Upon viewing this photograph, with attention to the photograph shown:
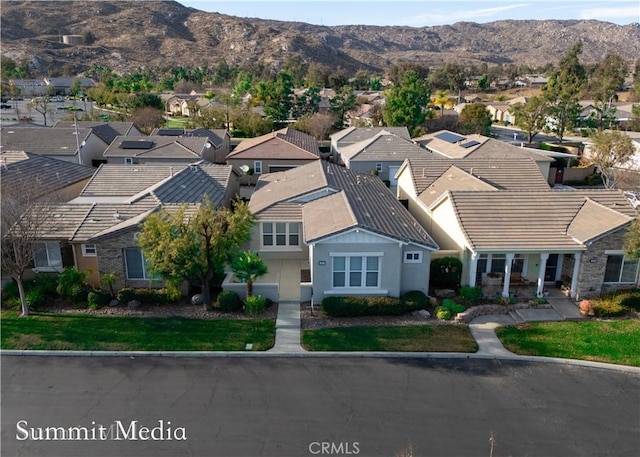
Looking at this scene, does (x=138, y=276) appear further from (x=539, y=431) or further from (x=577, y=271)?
(x=577, y=271)

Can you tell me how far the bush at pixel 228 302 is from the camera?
19219 millimetres

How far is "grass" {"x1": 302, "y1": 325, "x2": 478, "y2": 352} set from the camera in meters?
16.8

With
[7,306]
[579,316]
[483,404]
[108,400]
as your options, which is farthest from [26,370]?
[579,316]

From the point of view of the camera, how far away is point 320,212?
73.7 feet

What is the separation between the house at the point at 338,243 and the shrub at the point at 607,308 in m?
6.44

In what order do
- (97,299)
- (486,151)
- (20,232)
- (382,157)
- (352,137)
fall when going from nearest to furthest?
(20,232), (97,299), (486,151), (382,157), (352,137)

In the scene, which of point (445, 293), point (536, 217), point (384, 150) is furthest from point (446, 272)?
point (384, 150)

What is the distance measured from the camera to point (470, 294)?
65.8ft

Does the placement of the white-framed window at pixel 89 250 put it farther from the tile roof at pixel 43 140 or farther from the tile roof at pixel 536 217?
the tile roof at pixel 43 140

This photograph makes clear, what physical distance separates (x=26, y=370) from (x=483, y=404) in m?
13.8

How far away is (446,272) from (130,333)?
12700 mm

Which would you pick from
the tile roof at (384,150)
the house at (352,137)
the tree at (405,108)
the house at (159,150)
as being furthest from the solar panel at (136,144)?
the tree at (405,108)

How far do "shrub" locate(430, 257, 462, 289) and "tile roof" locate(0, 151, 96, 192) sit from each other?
786 inches

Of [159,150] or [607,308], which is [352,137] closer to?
[159,150]
